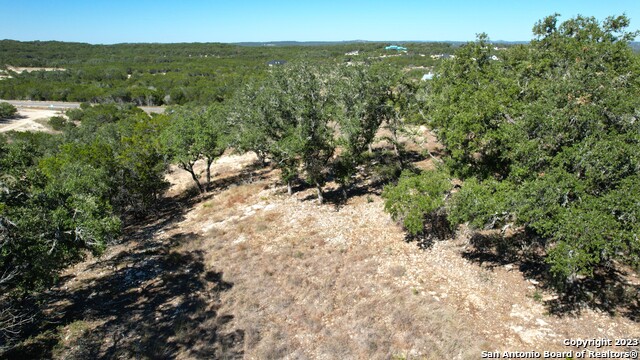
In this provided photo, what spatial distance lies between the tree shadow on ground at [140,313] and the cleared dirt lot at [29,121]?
73.5 meters

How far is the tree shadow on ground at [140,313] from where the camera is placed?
15516 millimetres

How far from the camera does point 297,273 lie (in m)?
19.7

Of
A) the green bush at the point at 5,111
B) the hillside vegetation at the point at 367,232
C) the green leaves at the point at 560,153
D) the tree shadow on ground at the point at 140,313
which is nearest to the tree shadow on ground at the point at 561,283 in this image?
the hillside vegetation at the point at 367,232

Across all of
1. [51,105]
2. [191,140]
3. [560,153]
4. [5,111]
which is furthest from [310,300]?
[51,105]

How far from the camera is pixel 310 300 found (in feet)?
57.4

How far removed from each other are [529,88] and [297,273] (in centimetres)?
1745

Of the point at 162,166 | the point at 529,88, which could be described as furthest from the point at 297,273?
the point at 162,166

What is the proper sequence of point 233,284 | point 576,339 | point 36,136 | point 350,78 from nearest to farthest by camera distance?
point 576,339 → point 233,284 → point 350,78 → point 36,136

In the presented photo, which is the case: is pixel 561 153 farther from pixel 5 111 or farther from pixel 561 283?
pixel 5 111

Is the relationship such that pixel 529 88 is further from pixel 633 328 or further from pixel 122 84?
pixel 122 84

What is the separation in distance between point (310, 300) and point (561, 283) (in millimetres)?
11943

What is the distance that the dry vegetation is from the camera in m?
14.3

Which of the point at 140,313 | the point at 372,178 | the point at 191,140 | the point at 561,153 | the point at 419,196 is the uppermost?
the point at 561,153

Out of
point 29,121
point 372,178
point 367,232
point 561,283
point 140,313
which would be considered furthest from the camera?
point 29,121
